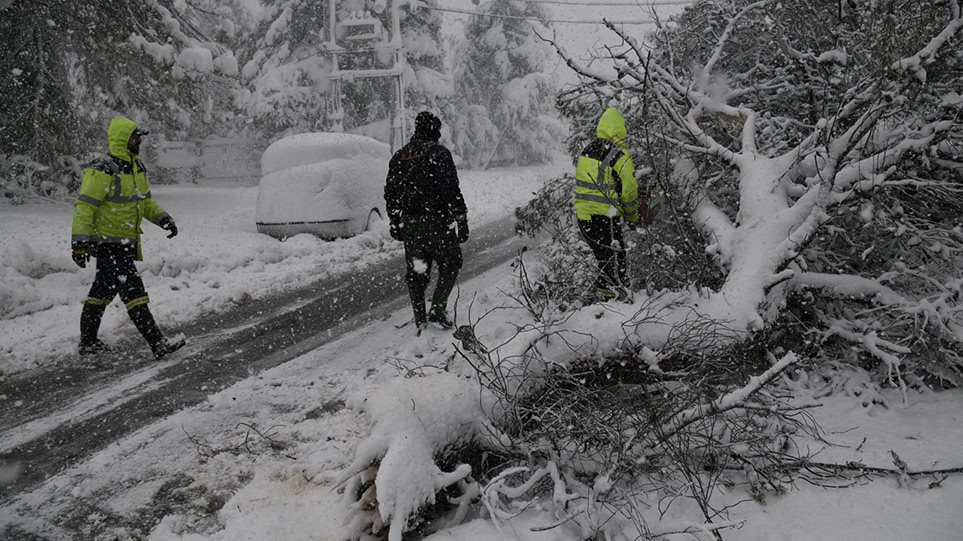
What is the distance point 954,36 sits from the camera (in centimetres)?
346

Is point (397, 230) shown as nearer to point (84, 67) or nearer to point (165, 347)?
point (165, 347)

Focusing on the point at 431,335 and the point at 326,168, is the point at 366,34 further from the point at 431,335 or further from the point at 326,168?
the point at 431,335

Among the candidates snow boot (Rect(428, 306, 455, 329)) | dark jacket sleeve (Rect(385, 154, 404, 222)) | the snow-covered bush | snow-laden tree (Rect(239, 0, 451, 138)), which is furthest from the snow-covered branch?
snow-laden tree (Rect(239, 0, 451, 138))

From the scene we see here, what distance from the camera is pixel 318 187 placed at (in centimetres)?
945

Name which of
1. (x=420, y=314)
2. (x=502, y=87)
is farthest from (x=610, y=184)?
(x=502, y=87)

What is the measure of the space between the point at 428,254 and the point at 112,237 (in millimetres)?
2673

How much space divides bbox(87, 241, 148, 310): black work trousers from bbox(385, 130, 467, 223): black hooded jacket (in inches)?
88.9

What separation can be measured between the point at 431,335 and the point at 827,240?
127 inches

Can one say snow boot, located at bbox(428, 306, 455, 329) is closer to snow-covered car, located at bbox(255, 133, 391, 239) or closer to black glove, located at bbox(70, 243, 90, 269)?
black glove, located at bbox(70, 243, 90, 269)

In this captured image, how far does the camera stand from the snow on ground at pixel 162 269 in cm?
556

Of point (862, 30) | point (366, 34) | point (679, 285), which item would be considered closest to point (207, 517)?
point (679, 285)

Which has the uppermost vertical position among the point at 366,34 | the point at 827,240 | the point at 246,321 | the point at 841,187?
the point at 366,34

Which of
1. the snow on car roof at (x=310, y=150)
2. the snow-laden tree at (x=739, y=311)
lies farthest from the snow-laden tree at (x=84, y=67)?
the snow-laden tree at (x=739, y=311)

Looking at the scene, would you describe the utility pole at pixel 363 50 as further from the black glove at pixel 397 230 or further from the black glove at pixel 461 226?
the black glove at pixel 461 226
